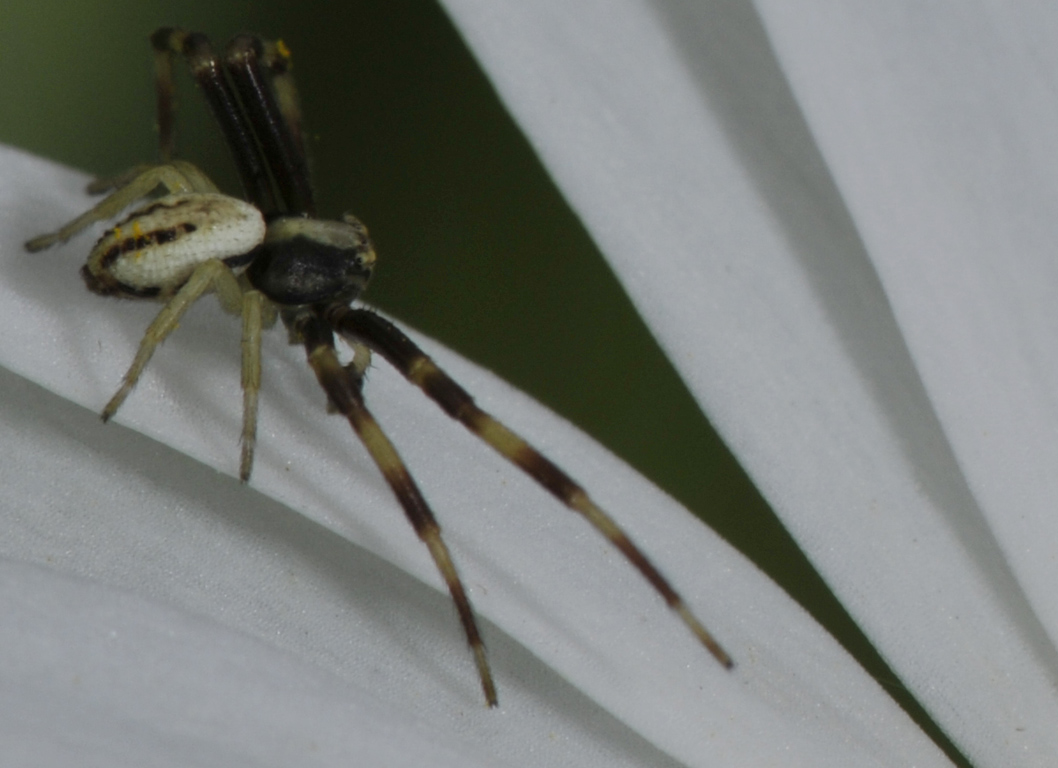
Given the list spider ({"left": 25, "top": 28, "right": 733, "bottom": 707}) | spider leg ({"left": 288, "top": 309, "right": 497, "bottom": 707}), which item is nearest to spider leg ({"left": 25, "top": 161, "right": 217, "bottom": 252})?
spider ({"left": 25, "top": 28, "right": 733, "bottom": 707})

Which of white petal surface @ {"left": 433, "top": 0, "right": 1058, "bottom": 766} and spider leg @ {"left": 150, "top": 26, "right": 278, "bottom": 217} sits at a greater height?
spider leg @ {"left": 150, "top": 26, "right": 278, "bottom": 217}

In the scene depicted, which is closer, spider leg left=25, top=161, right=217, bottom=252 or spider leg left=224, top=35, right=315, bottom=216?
spider leg left=25, top=161, right=217, bottom=252

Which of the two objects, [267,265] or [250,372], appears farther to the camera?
[267,265]

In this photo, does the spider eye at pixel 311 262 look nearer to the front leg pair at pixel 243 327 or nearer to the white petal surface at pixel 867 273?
the front leg pair at pixel 243 327

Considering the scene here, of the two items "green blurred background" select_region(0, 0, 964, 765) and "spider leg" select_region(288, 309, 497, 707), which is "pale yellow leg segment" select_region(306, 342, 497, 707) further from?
"green blurred background" select_region(0, 0, 964, 765)

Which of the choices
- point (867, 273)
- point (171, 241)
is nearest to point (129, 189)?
point (171, 241)

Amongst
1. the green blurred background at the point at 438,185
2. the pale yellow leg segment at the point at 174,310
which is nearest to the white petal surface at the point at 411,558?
the pale yellow leg segment at the point at 174,310

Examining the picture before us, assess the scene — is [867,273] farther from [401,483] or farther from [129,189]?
[129,189]

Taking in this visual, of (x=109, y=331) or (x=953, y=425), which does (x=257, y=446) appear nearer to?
(x=109, y=331)
